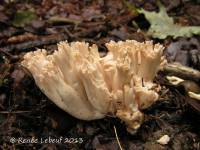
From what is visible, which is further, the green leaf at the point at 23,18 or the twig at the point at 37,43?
the green leaf at the point at 23,18

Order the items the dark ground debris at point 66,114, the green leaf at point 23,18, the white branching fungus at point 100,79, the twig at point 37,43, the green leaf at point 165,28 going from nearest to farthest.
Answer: the white branching fungus at point 100,79 → the dark ground debris at point 66,114 → the twig at point 37,43 → the green leaf at point 165,28 → the green leaf at point 23,18

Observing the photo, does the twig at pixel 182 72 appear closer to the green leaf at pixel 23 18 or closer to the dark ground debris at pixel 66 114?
the dark ground debris at pixel 66 114

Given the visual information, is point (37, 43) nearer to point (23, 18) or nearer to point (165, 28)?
point (23, 18)

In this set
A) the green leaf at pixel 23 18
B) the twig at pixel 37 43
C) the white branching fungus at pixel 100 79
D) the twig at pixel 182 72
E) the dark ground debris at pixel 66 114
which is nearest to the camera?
the white branching fungus at pixel 100 79

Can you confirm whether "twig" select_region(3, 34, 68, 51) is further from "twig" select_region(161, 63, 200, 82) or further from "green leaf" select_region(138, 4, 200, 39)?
"twig" select_region(161, 63, 200, 82)

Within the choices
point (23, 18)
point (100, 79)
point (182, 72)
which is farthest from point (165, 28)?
point (100, 79)

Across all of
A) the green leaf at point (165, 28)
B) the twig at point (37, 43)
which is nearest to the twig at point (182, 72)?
the green leaf at point (165, 28)

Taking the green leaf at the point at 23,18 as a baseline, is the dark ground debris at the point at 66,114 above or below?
below
